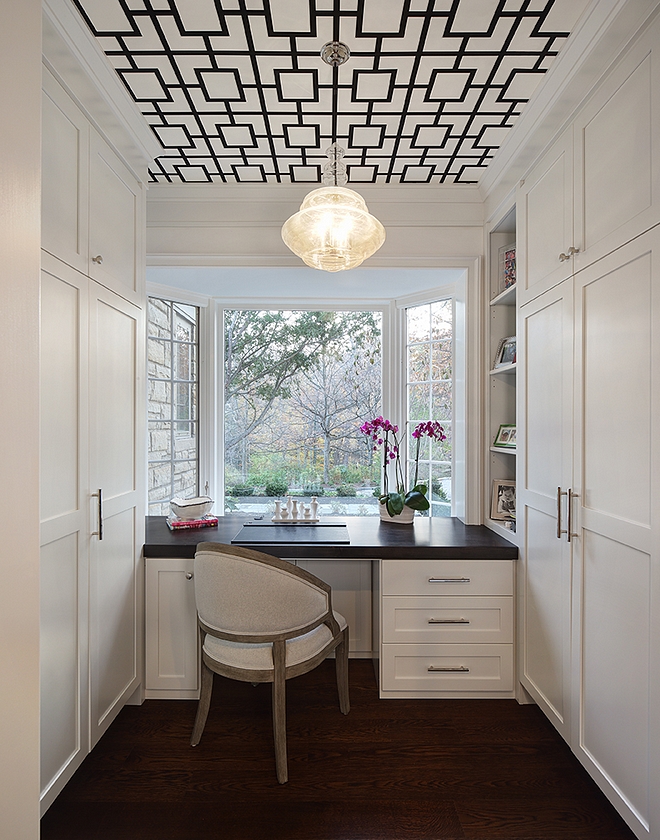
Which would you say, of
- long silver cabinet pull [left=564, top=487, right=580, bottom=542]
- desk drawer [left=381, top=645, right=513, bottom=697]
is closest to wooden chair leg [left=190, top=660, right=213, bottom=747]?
desk drawer [left=381, top=645, right=513, bottom=697]

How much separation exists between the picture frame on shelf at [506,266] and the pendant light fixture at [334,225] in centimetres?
102

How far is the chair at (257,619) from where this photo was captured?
1977 mm

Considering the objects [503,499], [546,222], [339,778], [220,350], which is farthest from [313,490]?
[546,222]

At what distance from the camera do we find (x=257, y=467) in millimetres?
3727

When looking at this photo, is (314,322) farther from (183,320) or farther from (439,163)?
(439,163)

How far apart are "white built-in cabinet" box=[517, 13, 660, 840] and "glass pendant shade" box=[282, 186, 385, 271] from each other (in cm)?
74

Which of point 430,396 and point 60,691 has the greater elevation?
point 430,396

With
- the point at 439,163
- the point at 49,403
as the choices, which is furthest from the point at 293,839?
the point at 439,163

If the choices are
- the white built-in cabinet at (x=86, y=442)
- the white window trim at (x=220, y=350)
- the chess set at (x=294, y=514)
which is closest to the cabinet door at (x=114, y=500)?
the white built-in cabinet at (x=86, y=442)

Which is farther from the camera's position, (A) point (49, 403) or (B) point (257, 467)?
(B) point (257, 467)

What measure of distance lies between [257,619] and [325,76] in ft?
6.62

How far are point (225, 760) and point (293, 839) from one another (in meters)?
0.49

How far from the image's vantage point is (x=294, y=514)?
299 cm

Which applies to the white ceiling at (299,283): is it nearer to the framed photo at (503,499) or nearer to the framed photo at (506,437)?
the framed photo at (506,437)
